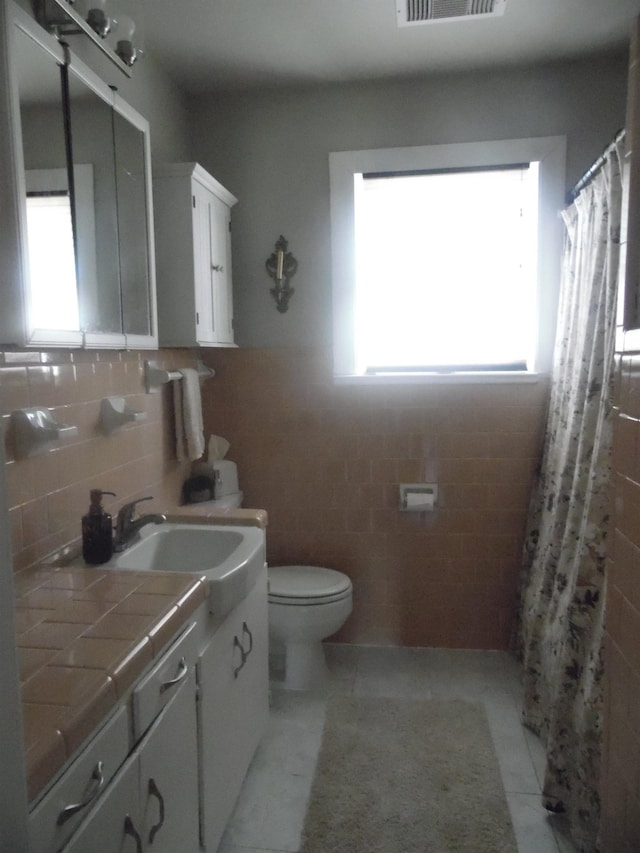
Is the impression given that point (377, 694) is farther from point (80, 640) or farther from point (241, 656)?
point (80, 640)

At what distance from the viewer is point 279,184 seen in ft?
9.30

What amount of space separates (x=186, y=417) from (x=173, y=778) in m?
1.43

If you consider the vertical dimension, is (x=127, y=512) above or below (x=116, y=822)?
above

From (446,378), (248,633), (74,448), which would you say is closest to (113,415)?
(74,448)

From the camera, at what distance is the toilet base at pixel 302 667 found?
259cm

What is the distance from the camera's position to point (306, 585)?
8.48 feet

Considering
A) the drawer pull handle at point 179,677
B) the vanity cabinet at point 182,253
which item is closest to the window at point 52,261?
the vanity cabinet at point 182,253

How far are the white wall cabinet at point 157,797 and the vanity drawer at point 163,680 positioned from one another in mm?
30

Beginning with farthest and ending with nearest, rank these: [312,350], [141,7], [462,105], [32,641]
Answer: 1. [312,350]
2. [462,105]
3. [141,7]
4. [32,641]

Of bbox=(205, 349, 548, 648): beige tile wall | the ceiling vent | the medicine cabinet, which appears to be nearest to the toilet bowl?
bbox=(205, 349, 548, 648): beige tile wall

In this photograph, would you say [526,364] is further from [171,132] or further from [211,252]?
[171,132]

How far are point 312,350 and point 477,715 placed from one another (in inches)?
67.6

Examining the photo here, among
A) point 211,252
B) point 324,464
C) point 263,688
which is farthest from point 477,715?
point 211,252

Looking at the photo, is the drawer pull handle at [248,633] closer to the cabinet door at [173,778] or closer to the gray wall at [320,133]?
the cabinet door at [173,778]
